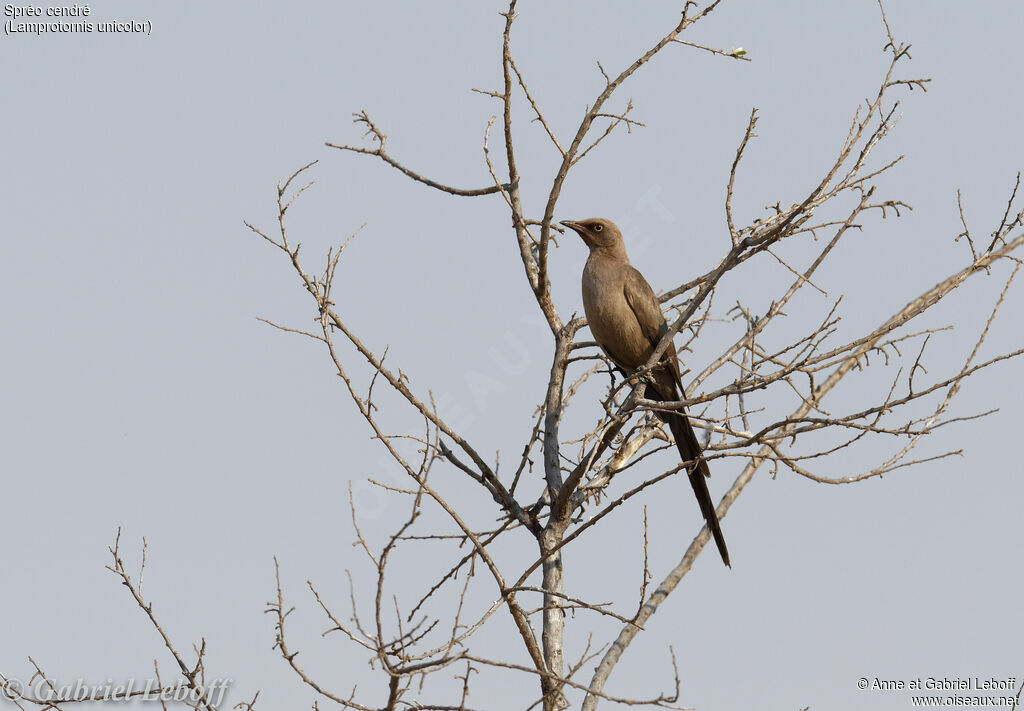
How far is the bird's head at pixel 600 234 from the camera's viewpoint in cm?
775

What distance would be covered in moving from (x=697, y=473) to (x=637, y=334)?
39.5 inches

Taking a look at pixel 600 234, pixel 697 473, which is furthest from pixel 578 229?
pixel 697 473

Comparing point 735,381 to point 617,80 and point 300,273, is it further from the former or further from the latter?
point 300,273

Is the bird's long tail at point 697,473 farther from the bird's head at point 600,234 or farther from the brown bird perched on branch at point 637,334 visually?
the bird's head at point 600,234

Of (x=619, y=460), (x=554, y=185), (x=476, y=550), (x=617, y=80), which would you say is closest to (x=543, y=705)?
(x=476, y=550)

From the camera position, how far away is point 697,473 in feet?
22.2

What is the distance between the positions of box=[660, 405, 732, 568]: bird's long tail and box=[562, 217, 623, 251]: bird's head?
4.78 feet

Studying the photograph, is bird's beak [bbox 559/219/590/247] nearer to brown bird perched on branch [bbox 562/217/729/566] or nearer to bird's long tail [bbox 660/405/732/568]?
brown bird perched on branch [bbox 562/217/729/566]

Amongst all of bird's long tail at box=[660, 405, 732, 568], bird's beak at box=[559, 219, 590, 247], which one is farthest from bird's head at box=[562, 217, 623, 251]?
bird's long tail at box=[660, 405, 732, 568]

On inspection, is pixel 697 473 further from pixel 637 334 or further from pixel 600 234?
pixel 600 234

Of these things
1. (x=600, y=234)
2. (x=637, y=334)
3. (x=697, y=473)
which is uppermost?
(x=600, y=234)

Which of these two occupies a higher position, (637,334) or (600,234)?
(600,234)

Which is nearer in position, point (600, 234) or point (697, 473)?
point (697, 473)

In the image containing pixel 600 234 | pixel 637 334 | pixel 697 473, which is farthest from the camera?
pixel 600 234
